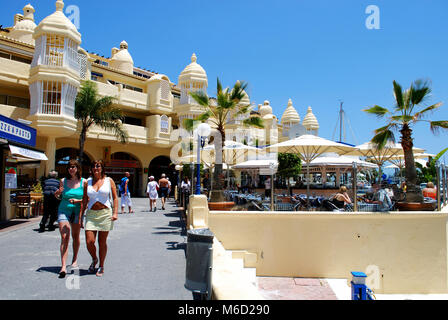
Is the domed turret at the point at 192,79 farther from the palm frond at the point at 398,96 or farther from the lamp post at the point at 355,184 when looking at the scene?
the lamp post at the point at 355,184

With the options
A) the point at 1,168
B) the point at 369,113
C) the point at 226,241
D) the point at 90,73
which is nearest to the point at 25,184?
the point at 1,168

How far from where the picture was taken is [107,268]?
5.55 meters

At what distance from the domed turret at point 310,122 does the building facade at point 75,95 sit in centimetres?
1010

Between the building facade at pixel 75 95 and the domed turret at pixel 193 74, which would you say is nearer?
the building facade at pixel 75 95

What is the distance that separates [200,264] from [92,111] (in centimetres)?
1826

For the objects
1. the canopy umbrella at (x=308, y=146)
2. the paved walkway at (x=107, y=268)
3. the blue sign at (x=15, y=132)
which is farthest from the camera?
the canopy umbrella at (x=308, y=146)

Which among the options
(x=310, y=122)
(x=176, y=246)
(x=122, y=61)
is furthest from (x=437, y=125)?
(x=310, y=122)

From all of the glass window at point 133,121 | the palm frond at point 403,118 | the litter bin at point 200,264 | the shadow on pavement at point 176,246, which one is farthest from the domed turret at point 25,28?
the litter bin at point 200,264

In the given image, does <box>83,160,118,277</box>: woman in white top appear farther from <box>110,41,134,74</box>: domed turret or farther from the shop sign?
<box>110,41,134,74</box>: domed turret

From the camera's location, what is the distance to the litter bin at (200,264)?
12.9 feet

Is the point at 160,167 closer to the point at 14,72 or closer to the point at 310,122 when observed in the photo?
the point at 14,72

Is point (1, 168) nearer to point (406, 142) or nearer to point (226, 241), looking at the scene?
point (226, 241)

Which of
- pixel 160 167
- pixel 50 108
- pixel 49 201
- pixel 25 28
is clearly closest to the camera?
pixel 49 201
